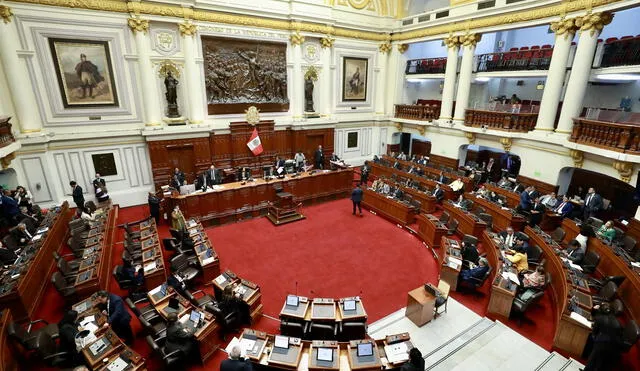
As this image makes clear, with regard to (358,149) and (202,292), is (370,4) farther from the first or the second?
(202,292)

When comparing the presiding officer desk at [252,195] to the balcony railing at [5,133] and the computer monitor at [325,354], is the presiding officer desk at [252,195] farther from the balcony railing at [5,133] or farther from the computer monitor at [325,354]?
the computer monitor at [325,354]

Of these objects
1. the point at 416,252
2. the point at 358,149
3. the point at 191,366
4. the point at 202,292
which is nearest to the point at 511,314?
the point at 416,252

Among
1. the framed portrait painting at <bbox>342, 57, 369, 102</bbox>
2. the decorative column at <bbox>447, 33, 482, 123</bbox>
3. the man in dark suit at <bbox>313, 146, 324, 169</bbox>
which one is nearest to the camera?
the decorative column at <bbox>447, 33, 482, 123</bbox>

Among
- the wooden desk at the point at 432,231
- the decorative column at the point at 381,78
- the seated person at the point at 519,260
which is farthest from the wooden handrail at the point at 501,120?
the seated person at the point at 519,260

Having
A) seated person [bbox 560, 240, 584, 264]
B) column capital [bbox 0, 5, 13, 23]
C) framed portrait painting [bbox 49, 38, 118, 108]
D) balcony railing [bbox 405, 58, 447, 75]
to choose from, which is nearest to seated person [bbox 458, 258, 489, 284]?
seated person [bbox 560, 240, 584, 264]

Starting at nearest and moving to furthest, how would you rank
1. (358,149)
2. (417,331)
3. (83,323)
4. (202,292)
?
(83,323), (417,331), (202,292), (358,149)

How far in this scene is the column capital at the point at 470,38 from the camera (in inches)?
573

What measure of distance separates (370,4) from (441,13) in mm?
4123

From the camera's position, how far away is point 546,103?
40.2 ft

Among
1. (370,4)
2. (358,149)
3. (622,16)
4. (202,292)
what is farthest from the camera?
(358,149)

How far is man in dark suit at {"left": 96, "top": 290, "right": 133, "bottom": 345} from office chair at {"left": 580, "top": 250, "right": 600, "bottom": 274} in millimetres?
10294

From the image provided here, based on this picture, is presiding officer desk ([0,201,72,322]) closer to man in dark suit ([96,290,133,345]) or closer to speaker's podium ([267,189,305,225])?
man in dark suit ([96,290,133,345])

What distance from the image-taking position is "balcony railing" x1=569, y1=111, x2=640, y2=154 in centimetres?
917

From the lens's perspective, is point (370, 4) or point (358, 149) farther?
point (358, 149)
